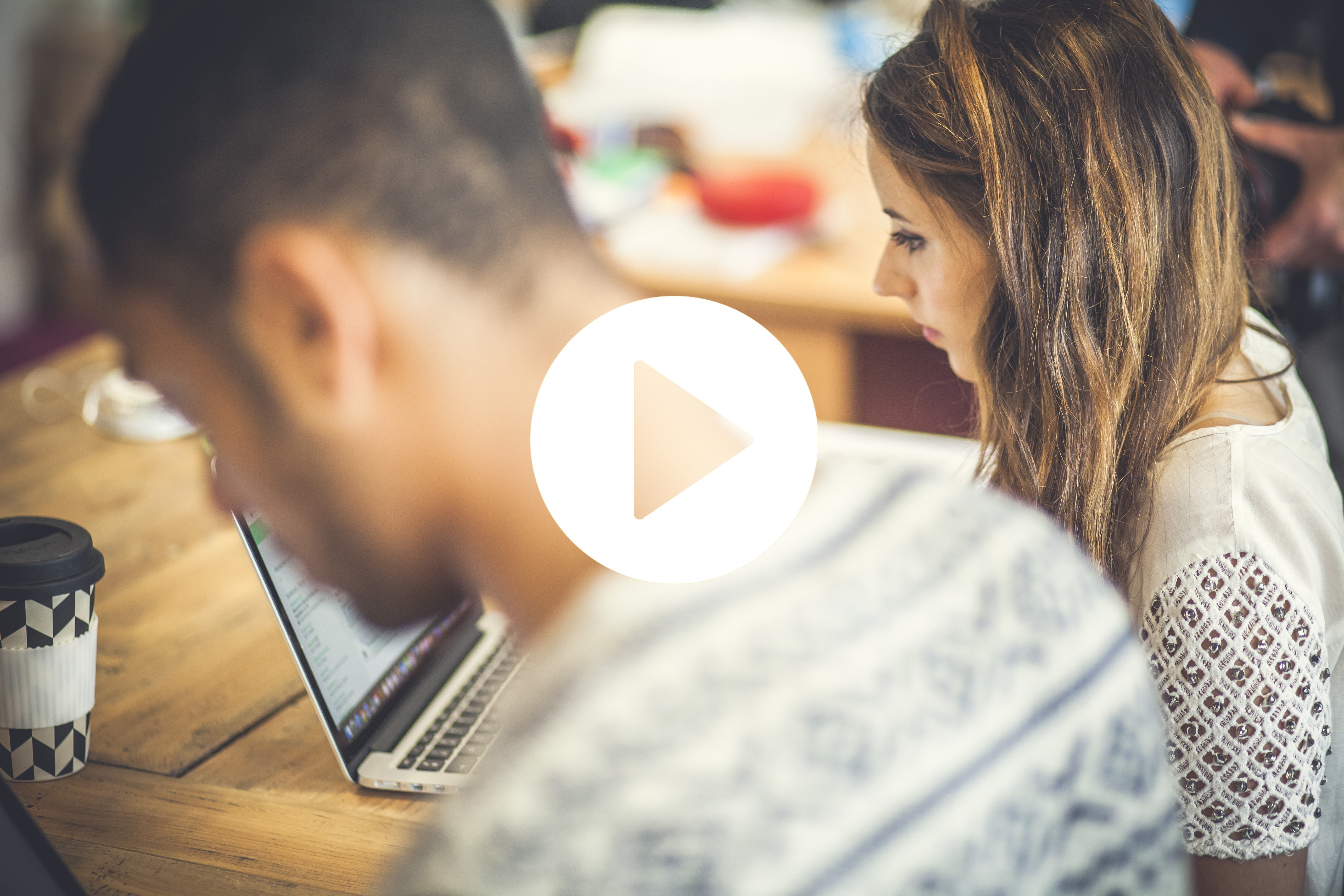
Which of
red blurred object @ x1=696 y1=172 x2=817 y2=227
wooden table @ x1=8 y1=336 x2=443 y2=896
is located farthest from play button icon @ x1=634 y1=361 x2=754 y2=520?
red blurred object @ x1=696 y1=172 x2=817 y2=227

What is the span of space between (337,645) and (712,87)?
207 cm

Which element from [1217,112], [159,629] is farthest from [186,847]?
[1217,112]

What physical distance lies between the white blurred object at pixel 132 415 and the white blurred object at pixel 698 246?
0.91m

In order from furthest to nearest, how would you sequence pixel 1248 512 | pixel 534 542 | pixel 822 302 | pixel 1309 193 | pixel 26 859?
pixel 822 302 → pixel 1309 193 → pixel 1248 512 → pixel 26 859 → pixel 534 542

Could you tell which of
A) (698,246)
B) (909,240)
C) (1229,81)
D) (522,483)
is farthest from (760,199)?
(522,483)

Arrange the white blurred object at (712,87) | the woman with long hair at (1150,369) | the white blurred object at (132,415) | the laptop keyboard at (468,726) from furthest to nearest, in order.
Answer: the white blurred object at (712,87) → the white blurred object at (132,415) → the laptop keyboard at (468,726) → the woman with long hair at (1150,369)

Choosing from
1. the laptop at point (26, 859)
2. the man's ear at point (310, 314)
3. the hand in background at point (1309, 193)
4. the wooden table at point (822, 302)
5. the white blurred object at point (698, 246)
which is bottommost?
the wooden table at point (822, 302)

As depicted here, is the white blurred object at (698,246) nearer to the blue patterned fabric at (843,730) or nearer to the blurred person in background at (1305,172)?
the blurred person in background at (1305,172)

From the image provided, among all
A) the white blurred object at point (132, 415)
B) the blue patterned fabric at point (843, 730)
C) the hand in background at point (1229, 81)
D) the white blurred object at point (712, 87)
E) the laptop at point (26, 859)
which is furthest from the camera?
the white blurred object at point (712, 87)

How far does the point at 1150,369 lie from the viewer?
3.02 feet

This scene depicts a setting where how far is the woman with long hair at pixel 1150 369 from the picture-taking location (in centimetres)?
80

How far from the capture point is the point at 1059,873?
1.68ft

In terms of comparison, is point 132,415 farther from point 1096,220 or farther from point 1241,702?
point 1241,702
